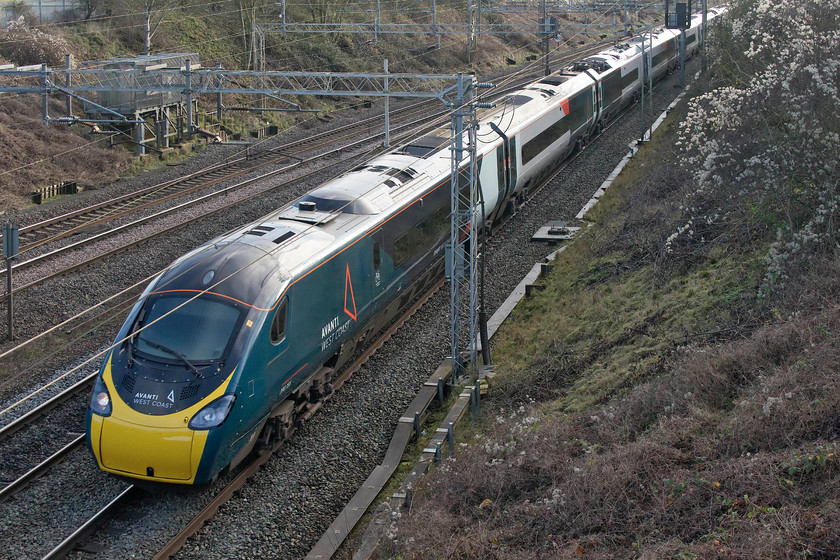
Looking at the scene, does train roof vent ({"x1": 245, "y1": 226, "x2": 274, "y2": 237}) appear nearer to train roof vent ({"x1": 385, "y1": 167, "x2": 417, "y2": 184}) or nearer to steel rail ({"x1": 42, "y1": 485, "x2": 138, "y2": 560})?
train roof vent ({"x1": 385, "y1": 167, "x2": 417, "y2": 184})

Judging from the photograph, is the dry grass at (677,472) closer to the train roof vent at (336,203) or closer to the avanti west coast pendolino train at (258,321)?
the avanti west coast pendolino train at (258,321)

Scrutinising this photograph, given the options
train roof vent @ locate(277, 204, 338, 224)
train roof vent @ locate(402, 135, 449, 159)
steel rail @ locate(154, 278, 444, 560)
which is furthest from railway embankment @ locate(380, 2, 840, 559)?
train roof vent @ locate(277, 204, 338, 224)

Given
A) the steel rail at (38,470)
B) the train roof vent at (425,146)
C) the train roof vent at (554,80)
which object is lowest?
the steel rail at (38,470)

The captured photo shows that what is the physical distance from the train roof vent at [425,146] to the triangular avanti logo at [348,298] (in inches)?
Result: 208

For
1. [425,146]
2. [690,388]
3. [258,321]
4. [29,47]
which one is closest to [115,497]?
[258,321]

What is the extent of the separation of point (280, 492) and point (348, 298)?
331 cm

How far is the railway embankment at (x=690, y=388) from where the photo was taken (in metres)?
7.76

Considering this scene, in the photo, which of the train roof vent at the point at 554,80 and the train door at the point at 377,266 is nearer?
the train door at the point at 377,266

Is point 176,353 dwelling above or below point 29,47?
below

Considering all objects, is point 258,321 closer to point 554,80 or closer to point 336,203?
point 336,203

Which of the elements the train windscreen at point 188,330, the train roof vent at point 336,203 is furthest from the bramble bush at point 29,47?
the train windscreen at point 188,330

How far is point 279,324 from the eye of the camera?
10.9 m

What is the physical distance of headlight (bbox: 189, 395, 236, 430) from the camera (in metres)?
9.79

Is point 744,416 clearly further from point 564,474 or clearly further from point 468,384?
point 468,384
